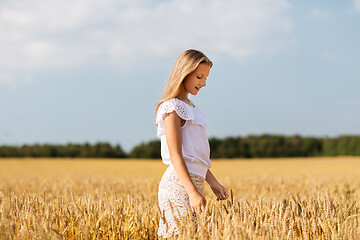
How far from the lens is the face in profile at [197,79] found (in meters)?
2.36

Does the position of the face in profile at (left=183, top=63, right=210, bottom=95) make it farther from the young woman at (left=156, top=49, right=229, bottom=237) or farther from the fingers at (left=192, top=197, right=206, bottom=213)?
the fingers at (left=192, top=197, right=206, bottom=213)

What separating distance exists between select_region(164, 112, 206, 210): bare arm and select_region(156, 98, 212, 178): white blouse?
6 cm

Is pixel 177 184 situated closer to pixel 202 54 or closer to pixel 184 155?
pixel 184 155

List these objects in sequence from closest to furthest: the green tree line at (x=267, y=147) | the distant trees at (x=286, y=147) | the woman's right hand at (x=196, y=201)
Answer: the woman's right hand at (x=196, y=201) < the green tree line at (x=267, y=147) < the distant trees at (x=286, y=147)

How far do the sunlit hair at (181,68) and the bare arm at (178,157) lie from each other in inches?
7.7

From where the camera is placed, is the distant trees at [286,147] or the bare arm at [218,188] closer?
the bare arm at [218,188]

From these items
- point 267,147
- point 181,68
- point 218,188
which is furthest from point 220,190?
point 267,147

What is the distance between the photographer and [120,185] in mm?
6645

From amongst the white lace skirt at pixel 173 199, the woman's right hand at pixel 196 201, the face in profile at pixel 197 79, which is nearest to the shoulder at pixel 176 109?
the face in profile at pixel 197 79

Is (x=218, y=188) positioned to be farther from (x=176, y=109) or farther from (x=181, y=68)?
(x=181, y=68)

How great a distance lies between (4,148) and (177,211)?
28.4m

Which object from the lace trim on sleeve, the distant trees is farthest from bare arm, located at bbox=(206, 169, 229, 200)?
the distant trees

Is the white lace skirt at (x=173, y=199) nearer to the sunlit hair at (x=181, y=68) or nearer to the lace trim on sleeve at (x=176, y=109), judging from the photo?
the lace trim on sleeve at (x=176, y=109)

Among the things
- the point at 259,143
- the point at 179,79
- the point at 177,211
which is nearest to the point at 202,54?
the point at 179,79
